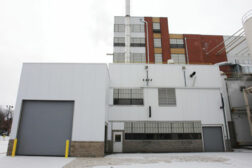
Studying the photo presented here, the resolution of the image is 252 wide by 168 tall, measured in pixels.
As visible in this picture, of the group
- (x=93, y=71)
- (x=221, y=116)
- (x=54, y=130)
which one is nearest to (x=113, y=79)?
(x=93, y=71)

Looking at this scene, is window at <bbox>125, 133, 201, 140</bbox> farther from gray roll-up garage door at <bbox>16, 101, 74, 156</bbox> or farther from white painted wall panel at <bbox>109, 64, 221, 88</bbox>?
gray roll-up garage door at <bbox>16, 101, 74, 156</bbox>

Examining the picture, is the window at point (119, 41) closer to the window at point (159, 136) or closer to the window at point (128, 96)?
the window at point (128, 96)

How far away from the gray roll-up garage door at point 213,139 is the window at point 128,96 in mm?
7381

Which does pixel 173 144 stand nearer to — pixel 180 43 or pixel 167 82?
pixel 167 82

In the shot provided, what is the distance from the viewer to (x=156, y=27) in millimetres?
30906

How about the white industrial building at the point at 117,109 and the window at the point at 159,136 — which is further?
the window at the point at 159,136

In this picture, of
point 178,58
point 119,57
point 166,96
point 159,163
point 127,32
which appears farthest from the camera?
point 178,58

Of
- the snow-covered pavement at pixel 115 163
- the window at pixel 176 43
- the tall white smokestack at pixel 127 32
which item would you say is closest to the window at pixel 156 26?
the window at pixel 176 43

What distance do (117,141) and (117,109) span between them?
10.1 ft

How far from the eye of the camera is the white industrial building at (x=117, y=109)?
12.0 m

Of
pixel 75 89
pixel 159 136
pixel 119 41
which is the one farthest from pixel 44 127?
pixel 119 41

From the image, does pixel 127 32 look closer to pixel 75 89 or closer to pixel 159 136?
pixel 75 89

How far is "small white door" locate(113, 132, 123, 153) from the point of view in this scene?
14.9 metres

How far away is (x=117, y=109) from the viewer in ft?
52.1
